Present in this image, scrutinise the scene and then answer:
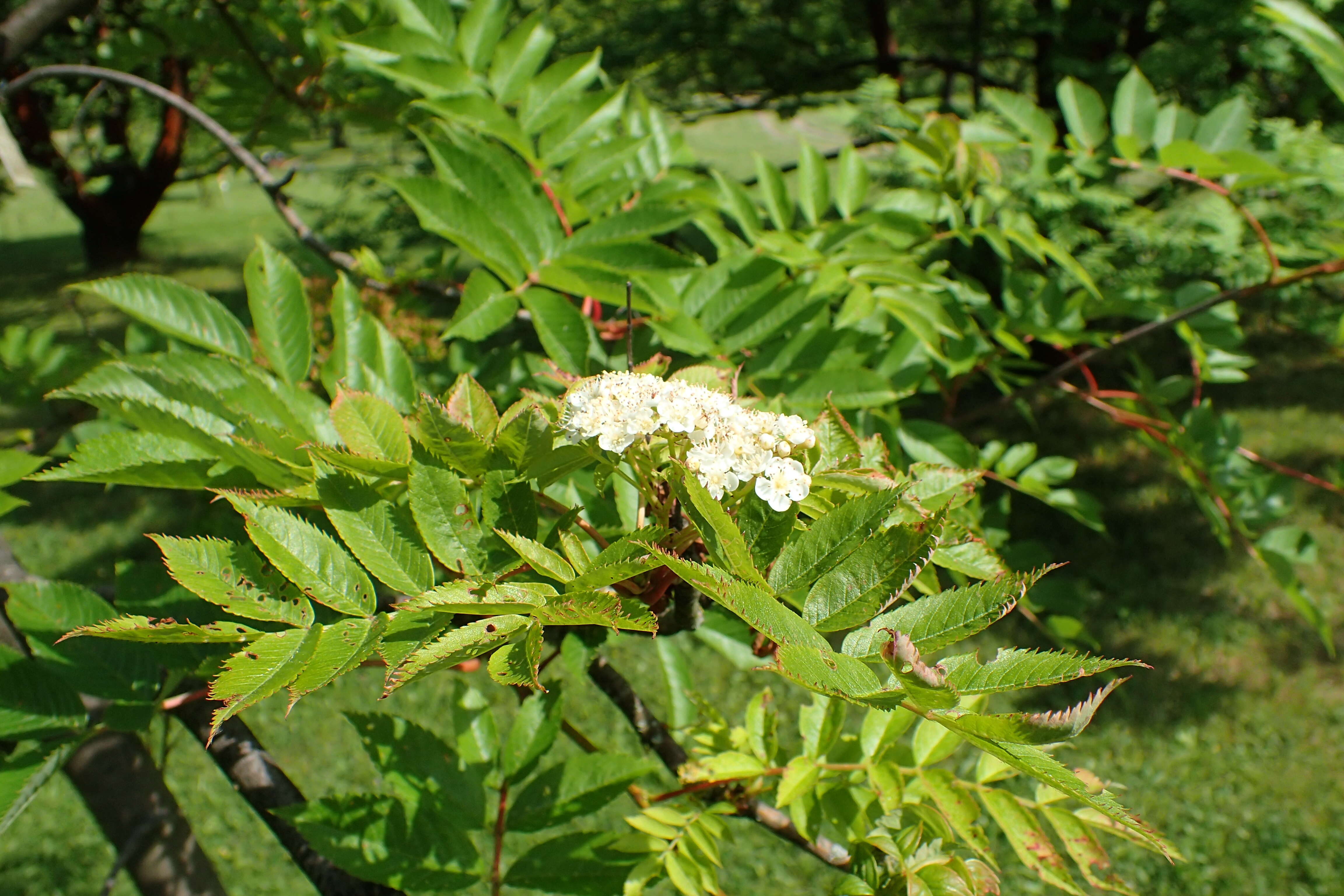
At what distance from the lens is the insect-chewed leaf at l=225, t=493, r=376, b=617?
82 cm

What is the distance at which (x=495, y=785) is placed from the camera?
1251mm

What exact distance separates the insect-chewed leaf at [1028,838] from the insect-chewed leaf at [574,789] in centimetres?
45

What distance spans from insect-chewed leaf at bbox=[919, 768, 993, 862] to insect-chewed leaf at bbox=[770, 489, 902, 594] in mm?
443

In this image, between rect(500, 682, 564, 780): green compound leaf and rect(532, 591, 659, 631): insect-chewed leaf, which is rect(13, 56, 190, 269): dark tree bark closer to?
rect(500, 682, 564, 780): green compound leaf

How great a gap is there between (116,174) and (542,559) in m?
9.58

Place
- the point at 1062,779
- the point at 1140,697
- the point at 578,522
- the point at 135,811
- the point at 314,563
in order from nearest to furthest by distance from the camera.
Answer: the point at 1062,779 → the point at 314,563 → the point at 578,522 → the point at 135,811 → the point at 1140,697

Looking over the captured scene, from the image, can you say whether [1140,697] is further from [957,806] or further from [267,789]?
[267,789]

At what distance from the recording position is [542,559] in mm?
757

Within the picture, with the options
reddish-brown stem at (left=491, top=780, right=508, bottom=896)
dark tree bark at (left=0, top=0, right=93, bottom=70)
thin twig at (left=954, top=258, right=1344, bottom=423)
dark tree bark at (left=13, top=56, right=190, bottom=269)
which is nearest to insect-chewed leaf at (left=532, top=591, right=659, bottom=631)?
reddish-brown stem at (left=491, top=780, right=508, bottom=896)

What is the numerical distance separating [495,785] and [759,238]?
103cm

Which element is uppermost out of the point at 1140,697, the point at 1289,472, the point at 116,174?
the point at 116,174

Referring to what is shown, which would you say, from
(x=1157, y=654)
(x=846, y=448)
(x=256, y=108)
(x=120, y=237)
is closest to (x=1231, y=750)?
(x=1157, y=654)

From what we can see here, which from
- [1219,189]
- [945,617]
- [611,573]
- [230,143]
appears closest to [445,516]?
[611,573]

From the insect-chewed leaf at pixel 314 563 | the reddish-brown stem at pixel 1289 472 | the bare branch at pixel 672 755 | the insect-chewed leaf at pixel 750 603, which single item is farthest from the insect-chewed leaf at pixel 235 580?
the reddish-brown stem at pixel 1289 472
